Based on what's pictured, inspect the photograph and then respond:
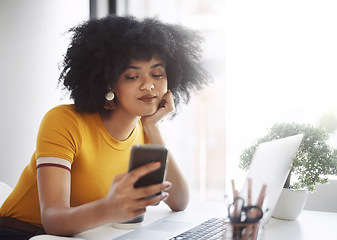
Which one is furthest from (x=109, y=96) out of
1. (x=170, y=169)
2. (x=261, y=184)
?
(x=261, y=184)

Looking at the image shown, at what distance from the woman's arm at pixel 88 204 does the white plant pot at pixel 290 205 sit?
64 centimetres

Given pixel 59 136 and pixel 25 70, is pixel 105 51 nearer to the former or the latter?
pixel 59 136

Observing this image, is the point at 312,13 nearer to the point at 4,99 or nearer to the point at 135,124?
the point at 135,124

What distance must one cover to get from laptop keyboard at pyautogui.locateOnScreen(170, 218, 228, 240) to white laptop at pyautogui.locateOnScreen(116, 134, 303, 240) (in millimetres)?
33

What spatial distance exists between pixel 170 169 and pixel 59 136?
0.45m

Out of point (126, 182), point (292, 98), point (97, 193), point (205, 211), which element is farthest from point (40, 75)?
point (126, 182)

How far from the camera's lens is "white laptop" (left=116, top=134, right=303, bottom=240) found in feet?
2.65

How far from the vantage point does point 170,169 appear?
1.51 meters

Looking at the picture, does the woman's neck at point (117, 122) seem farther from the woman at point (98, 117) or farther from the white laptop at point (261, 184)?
the white laptop at point (261, 184)

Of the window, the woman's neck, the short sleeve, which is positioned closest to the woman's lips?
the woman's neck

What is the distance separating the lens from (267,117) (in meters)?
2.38

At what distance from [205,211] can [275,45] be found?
1253 mm

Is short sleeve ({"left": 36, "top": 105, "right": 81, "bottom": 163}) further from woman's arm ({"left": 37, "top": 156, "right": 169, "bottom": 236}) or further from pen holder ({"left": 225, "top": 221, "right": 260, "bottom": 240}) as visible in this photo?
pen holder ({"left": 225, "top": 221, "right": 260, "bottom": 240})

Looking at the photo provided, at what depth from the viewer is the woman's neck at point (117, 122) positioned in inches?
57.7
